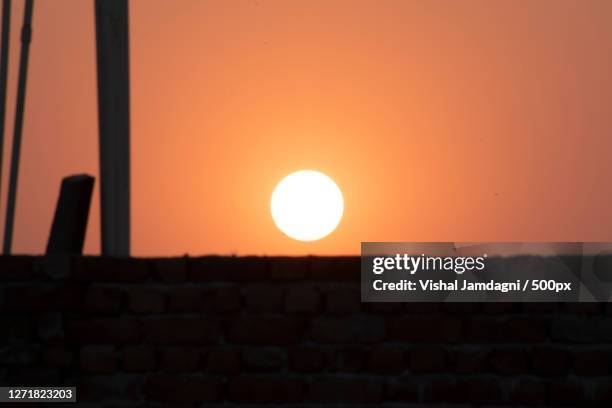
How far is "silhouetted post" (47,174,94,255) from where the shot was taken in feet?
12.2

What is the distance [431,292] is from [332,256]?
15.4 inches

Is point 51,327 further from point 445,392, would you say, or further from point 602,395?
point 602,395

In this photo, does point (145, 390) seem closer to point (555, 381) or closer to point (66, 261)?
point (66, 261)

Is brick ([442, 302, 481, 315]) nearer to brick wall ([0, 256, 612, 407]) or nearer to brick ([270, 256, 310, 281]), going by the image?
brick wall ([0, 256, 612, 407])

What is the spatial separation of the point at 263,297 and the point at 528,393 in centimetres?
104

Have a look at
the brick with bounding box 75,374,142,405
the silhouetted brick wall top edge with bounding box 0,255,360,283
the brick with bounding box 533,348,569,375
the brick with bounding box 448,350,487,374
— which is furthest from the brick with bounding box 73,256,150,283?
the brick with bounding box 533,348,569,375

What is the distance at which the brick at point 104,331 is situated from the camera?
132 inches

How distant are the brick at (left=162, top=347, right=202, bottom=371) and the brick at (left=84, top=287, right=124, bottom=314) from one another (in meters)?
0.27

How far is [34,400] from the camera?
332 cm

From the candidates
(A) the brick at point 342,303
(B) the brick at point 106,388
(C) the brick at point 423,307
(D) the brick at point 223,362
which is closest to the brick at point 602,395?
(C) the brick at point 423,307

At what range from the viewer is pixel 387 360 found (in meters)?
3.31

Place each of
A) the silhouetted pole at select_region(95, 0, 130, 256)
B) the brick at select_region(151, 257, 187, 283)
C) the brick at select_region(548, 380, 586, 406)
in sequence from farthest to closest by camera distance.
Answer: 1. the silhouetted pole at select_region(95, 0, 130, 256)
2. the brick at select_region(151, 257, 187, 283)
3. the brick at select_region(548, 380, 586, 406)

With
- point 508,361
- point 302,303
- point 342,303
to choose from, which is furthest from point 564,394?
point 302,303

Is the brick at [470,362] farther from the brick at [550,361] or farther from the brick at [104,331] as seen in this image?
the brick at [104,331]
